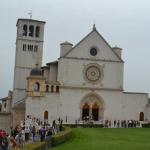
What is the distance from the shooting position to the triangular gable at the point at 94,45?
3145 inches

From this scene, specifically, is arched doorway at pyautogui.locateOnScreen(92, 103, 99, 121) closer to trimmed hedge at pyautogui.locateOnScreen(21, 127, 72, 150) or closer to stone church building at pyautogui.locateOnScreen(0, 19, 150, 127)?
stone church building at pyautogui.locateOnScreen(0, 19, 150, 127)

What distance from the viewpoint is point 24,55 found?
8556 centimetres

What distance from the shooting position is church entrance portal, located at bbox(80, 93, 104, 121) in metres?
80.0

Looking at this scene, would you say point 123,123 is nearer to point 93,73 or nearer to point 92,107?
point 92,107

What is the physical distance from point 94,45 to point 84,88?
6.54m

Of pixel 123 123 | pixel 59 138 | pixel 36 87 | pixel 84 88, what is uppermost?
pixel 84 88

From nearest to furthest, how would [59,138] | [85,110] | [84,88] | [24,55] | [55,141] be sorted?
[55,141]
[59,138]
[84,88]
[85,110]
[24,55]

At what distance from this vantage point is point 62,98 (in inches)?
3081

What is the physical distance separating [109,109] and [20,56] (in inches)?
644

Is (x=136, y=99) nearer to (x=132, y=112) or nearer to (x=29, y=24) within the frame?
(x=132, y=112)

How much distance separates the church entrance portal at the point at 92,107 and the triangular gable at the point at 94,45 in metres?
6.03

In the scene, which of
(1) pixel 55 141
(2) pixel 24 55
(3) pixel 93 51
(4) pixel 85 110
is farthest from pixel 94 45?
(1) pixel 55 141

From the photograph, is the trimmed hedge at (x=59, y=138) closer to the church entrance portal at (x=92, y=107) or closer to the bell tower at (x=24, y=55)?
the church entrance portal at (x=92, y=107)

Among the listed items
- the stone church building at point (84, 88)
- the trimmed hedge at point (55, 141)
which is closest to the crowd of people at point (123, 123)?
the stone church building at point (84, 88)
